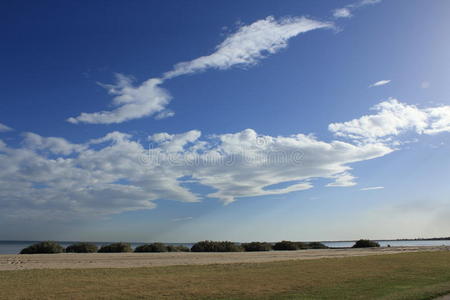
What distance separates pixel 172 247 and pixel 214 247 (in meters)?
7.58

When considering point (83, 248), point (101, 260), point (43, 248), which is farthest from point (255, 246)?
point (101, 260)

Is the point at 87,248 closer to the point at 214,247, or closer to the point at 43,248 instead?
the point at 43,248

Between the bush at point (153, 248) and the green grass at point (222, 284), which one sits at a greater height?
the bush at point (153, 248)

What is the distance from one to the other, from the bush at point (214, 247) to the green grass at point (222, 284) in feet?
115

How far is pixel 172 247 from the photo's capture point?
61.1m

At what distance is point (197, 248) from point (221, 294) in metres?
46.9

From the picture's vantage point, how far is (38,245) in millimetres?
48438

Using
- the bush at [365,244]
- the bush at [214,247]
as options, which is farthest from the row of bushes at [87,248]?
the bush at [365,244]

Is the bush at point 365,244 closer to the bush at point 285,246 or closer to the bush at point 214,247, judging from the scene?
the bush at point 285,246

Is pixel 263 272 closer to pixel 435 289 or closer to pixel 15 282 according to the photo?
pixel 435 289

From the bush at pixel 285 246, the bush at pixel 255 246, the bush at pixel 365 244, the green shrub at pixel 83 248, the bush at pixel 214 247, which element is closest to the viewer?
the green shrub at pixel 83 248

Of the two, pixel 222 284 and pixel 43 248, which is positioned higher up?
pixel 43 248

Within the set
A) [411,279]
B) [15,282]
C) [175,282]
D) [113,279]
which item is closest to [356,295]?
[411,279]

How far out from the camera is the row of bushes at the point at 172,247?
1911 inches
